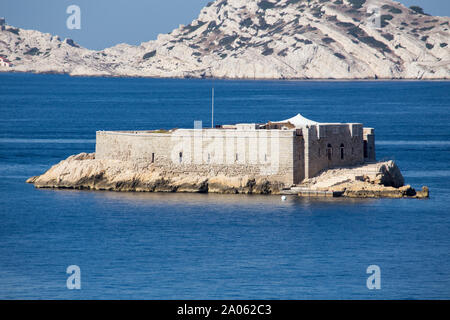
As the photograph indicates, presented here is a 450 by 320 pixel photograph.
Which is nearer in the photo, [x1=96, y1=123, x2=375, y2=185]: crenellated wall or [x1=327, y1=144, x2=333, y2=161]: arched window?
[x1=96, y1=123, x2=375, y2=185]: crenellated wall

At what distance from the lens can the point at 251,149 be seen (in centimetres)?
5147

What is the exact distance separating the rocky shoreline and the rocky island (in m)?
0.05

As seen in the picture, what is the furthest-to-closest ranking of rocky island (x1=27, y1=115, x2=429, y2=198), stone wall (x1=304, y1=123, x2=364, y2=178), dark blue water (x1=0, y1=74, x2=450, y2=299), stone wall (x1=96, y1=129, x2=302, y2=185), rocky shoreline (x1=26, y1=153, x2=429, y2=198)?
1. stone wall (x1=304, y1=123, x2=364, y2=178)
2. rocky shoreline (x1=26, y1=153, x2=429, y2=198)
3. rocky island (x1=27, y1=115, x2=429, y2=198)
4. stone wall (x1=96, y1=129, x2=302, y2=185)
5. dark blue water (x1=0, y1=74, x2=450, y2=299)

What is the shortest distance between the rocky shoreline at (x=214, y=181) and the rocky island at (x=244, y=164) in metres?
0.05

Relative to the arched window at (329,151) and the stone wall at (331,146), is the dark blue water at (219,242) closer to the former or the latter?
the stone wall at (331,146)

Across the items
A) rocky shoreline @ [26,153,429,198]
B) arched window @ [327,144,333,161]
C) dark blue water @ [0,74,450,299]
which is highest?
arched window @ [327,144,333,161]

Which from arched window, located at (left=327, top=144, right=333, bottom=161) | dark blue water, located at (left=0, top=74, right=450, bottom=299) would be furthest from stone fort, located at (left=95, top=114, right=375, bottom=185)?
dark blue water, located at (left=0, top=74, right=450, bottom=299)

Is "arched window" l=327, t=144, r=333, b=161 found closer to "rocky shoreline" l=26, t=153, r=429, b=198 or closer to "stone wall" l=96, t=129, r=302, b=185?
"rocky shoreline" l=26, t=153, r=429, b=198

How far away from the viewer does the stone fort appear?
168ft

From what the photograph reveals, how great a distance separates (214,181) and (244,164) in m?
1.76

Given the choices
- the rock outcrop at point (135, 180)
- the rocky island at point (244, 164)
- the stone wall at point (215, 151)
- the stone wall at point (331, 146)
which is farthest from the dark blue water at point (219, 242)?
the stone wall at point (331, 146)

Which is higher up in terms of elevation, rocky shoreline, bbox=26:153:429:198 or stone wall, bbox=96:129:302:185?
stone wall, bbox=96:129:302:185
